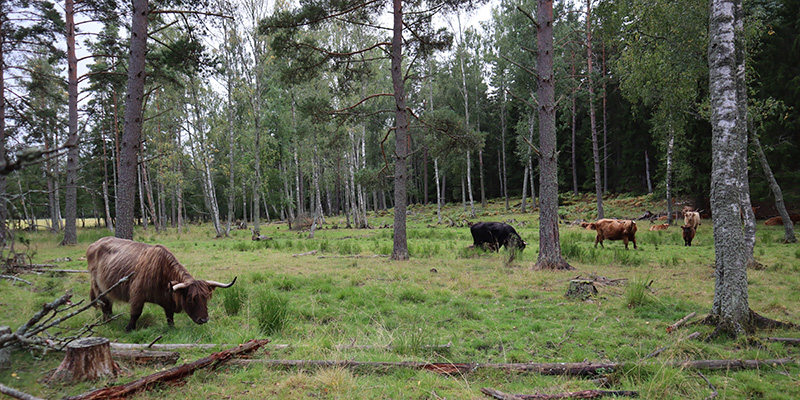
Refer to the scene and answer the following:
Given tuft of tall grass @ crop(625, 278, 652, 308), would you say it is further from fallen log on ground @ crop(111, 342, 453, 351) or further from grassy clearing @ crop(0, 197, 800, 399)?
fallen log on ground @ crop(111, 342, 453, 351)

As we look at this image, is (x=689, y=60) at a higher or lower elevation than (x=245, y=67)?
lower

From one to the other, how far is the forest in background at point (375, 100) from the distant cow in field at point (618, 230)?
12.7ft

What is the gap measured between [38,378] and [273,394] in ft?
7.45

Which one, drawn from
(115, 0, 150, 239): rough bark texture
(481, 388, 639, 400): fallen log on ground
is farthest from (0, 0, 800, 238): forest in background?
(481, 388, 639, 400): fallen log on ground

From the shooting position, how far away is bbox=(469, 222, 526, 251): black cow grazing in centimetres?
1258

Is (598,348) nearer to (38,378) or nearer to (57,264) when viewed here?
(38,378)

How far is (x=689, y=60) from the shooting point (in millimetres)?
10398

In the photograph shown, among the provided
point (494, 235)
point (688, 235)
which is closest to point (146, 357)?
point (494, 235)

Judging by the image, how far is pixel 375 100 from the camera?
31.8m

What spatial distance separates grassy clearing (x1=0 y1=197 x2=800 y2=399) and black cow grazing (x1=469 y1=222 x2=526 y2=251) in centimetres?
182

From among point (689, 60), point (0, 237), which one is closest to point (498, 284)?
point (0, 237)

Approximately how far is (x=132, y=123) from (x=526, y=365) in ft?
27.5

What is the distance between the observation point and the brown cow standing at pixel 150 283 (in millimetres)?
5195

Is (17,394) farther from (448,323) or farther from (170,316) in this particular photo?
(448,323)
